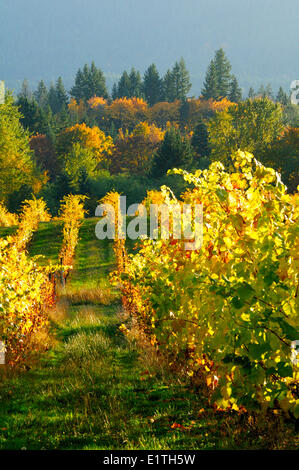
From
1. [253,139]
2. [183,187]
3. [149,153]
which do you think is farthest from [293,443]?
[149,153]

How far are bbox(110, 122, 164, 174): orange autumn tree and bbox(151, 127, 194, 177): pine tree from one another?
28.0 ft

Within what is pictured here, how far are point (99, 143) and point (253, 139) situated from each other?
2036 centimetres

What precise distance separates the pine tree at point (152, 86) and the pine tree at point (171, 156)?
1735 inches

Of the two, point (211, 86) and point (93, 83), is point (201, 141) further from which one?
point (93, 83)

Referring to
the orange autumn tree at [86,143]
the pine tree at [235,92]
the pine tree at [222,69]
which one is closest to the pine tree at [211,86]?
the pine tree at [235,92]

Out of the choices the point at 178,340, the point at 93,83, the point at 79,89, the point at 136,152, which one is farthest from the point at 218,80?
the point at 178,340

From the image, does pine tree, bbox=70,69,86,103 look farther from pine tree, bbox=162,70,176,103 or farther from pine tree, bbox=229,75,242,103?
pine tree, bbox=229,75,242,103

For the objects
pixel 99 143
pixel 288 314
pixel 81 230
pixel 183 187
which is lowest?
pixel 288 314

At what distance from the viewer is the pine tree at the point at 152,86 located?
8075cm

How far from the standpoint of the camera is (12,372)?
19.8ft

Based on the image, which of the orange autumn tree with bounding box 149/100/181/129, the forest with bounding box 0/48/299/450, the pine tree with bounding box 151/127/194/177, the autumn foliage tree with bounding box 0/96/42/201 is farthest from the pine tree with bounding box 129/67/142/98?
the forest with bounding box 0/48/299/450

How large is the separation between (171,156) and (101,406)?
3625 cm
